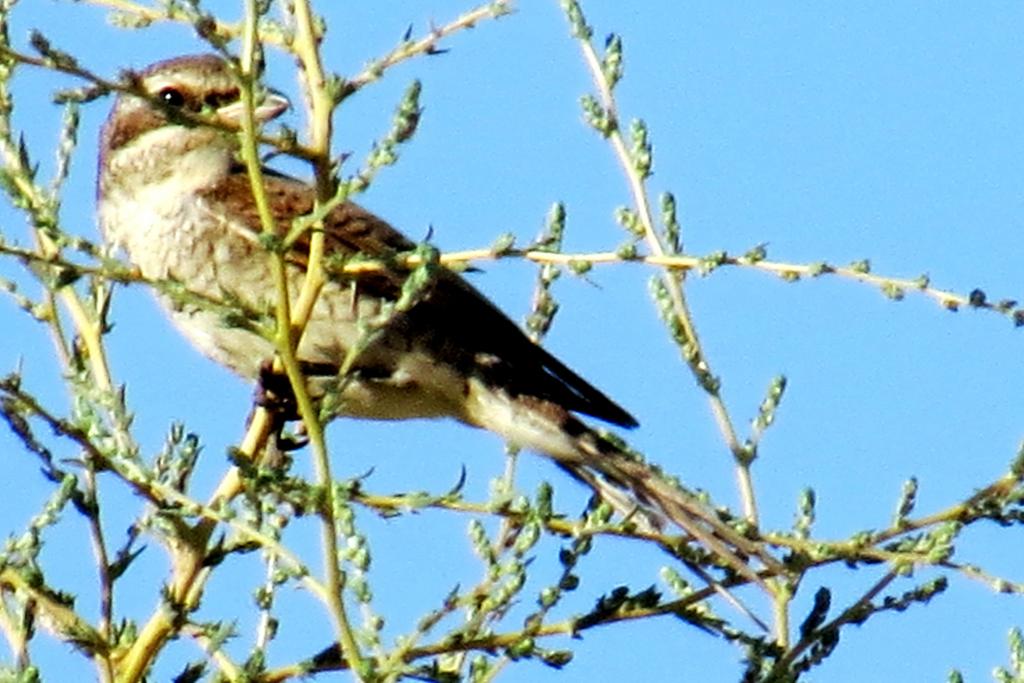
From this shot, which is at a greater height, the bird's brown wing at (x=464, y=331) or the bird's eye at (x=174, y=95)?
the bird's eye at (x=174, y=95)

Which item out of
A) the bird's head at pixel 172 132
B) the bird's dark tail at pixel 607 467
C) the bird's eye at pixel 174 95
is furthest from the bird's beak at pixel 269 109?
the bird's dark tail at pixel 607 467

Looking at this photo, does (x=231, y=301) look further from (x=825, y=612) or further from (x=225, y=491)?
(x=825, y=612)

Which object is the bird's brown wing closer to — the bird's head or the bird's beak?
the bird's head

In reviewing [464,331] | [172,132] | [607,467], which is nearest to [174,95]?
[172,132]

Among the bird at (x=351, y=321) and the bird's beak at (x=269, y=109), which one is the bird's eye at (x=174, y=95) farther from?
the bird's beak at (x=269, y=109)

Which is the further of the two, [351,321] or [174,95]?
[174,95]

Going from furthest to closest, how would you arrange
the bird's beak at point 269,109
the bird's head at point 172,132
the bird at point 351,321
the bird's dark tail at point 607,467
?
the bird's head at point 172,132 → the bird at point 351,321 → the bird's beak at point 269,109 → the bird's dark tail at point 607,467

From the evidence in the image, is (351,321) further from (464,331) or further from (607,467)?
(607,467)

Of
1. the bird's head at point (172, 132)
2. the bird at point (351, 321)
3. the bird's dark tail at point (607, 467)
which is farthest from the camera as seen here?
the bird's head at point (172, 132)

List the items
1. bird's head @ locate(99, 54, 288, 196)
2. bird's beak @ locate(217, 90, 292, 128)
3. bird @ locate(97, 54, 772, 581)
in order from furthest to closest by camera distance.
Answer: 1. bird's head @ locate(99, 54, 288, 196)
2. bird @ locate(97, 54, 772, 581)
3. bird's beak @ locate(217, 90, 292, 128)

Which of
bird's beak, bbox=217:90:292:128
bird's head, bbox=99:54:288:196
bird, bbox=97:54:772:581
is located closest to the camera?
bird's beak, bbox=217:90:292:128

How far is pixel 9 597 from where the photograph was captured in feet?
10.2

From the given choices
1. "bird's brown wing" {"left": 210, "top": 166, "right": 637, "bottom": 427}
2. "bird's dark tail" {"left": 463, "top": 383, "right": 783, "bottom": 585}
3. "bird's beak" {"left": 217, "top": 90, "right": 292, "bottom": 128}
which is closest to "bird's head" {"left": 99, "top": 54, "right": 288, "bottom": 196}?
"bird's beak" {"left": 217, "top": 90, "right": 292, "bottom": 128}

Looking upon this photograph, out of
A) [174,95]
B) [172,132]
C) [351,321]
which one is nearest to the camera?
[351,321]
